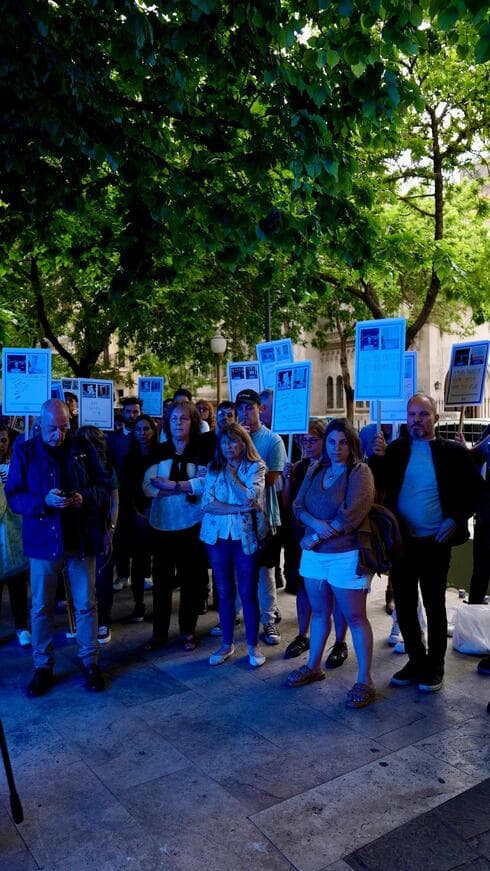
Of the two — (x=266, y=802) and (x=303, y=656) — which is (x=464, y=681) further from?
(x=266, y=802)

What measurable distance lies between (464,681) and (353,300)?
1497 cm

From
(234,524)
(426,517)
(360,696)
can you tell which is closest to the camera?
(360,696)

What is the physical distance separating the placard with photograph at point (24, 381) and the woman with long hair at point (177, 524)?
5.48ft

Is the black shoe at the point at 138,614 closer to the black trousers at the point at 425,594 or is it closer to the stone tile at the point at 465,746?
the black trousers at the point at 425,594

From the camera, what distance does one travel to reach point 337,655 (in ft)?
18.4

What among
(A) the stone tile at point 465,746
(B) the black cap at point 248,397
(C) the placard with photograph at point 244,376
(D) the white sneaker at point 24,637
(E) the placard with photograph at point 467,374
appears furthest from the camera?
(C) the placard with photograph at point 244,376

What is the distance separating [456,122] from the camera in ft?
46.1

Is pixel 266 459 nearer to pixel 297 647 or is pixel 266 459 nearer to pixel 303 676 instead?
pixel 297 647

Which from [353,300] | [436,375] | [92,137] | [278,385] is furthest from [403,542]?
[436,375]

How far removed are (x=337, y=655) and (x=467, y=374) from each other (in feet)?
8.42

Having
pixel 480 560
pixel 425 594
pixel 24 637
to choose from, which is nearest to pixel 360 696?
pixel 425 594

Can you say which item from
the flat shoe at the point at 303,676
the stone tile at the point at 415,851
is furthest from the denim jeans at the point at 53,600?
the stone tile at the point at 415,851

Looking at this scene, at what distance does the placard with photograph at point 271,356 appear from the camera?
7137 millimetres

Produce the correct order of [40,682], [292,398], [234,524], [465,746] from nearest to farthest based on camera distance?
1. [465,746]
2. [40,682]
3. [234,524]
4. [292,398]
